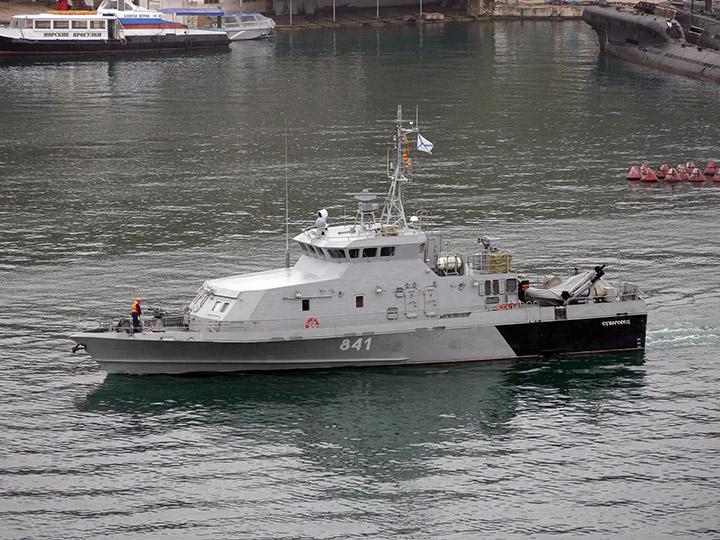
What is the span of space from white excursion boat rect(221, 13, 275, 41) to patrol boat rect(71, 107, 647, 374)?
13043 cm

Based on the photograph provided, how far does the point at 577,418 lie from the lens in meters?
48.4

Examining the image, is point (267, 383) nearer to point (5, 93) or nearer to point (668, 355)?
point (668, 355)

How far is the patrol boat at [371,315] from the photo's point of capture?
167ft

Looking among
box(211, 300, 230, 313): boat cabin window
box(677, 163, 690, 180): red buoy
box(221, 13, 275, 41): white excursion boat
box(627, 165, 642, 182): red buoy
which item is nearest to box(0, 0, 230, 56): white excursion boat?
box(221, 13, 275, 41): white excursion boat

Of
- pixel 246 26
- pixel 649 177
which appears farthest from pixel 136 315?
pixel 246 26

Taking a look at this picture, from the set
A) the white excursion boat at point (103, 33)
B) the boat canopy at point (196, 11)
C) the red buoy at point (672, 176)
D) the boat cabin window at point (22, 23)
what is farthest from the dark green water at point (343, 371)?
the boat canopy at point (196, 11)

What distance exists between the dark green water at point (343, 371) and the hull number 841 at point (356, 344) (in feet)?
4.02

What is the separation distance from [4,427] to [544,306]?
2425cm

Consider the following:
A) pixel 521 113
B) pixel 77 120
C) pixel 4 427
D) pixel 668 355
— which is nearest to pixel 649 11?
pixel 521 113

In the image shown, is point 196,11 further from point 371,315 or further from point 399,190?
point 371,315

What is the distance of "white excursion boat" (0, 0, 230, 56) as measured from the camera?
523 feet

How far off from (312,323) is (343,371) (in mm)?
2762

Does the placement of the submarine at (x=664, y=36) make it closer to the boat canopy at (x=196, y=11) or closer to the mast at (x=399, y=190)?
the boat canopy at (x=196, y=11)

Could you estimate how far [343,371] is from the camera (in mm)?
52281
